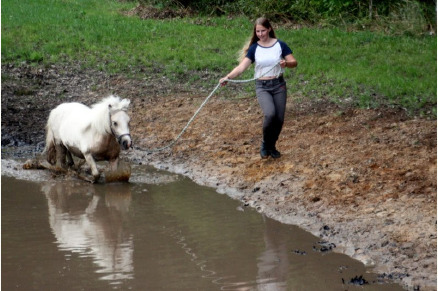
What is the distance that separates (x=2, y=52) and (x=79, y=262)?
47.1 feet

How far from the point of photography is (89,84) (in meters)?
18.6

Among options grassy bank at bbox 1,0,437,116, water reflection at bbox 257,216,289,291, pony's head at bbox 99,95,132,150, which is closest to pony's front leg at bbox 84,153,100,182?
pony's head at bbox 99,95,132,150

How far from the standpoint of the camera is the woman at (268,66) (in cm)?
1087

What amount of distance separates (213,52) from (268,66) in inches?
412

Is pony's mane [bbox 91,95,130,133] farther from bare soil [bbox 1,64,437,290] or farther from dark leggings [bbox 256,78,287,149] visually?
dark leggings [bbox 256,78,287,149]

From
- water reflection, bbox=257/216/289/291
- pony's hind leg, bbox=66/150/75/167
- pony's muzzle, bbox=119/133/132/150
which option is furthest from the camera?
pony's hind leg, bbox=66/150/75/167

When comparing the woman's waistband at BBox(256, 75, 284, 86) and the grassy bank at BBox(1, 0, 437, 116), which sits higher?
the woman's waistband at BBox(256, 75, 284, 86)

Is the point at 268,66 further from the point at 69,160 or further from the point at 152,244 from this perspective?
the point at 69,160

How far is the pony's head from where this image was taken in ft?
36.5

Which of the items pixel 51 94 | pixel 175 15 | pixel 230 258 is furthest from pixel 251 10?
pixel 230 258

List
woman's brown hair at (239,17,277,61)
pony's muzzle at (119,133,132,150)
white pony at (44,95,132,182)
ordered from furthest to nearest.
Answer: white pony at (44,95,132,182)
pony's muzzle at (119,133,132,150)
woman's brown hair at (239,17,277,61)

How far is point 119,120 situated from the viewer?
1119 cm

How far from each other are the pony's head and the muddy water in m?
0.74

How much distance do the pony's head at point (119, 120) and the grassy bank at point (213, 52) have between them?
5.25 metres
